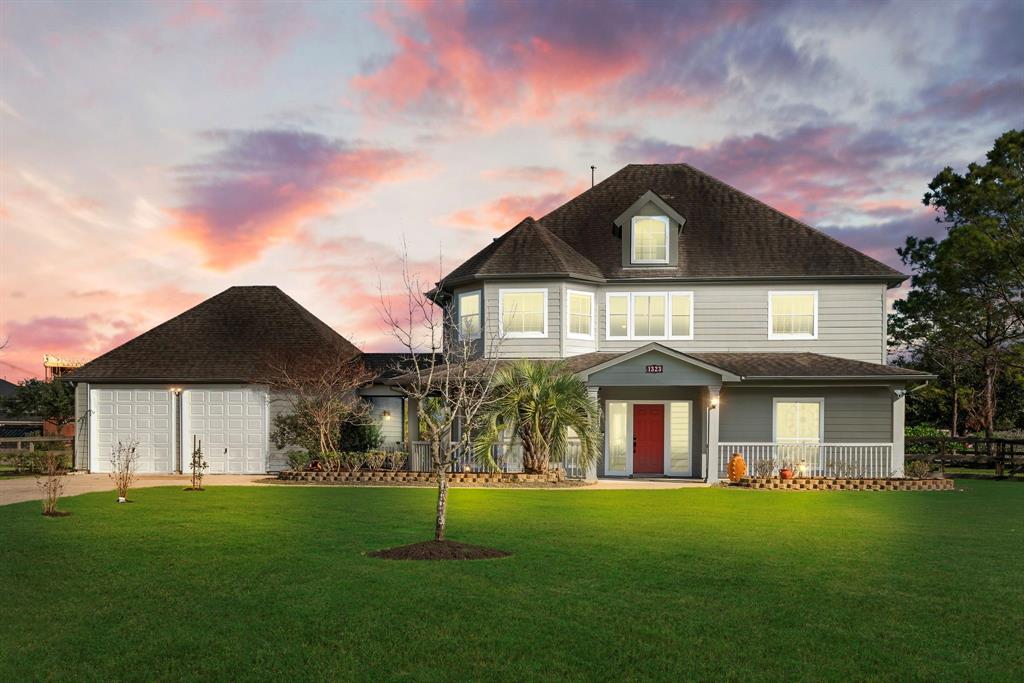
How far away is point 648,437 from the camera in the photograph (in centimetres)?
2994

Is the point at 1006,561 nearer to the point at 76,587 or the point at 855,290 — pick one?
the point at 76,587

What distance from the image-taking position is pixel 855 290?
2991 cm

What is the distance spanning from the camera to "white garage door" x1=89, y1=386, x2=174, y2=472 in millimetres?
31891

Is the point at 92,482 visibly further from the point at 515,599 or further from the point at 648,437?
the point at 515,599

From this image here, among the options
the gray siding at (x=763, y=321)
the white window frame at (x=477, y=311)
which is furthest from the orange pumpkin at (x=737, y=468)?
the white window frame at (x=477, y=311)

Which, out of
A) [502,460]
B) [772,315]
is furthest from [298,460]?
[772,315]

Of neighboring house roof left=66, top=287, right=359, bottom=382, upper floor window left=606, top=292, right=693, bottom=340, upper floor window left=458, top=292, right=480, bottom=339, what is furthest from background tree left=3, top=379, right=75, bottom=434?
upper floor window left=606, top=292, right=693, bottom=340

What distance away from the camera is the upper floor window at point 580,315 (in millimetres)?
29391

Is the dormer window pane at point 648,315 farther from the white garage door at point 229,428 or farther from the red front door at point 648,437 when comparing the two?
the white garage door at point 229,428

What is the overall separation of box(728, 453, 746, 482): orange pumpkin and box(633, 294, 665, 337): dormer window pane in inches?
214

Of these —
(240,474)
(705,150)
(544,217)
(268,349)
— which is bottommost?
(240,474)

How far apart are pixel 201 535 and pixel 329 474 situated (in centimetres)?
1247

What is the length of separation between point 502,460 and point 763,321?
9769mm

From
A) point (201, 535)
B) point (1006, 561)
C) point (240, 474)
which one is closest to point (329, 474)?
point (240, 474)
